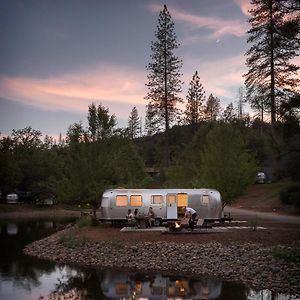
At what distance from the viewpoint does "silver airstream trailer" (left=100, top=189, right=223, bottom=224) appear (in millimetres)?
28672

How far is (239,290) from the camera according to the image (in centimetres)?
1688

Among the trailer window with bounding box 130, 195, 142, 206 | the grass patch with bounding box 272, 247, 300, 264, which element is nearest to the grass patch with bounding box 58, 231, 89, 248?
the trailer window with bounding box 130, 195, 142, 206

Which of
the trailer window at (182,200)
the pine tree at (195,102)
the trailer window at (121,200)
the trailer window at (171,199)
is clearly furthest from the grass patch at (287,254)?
the pine tree at (195,102)

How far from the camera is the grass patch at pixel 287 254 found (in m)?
18.8

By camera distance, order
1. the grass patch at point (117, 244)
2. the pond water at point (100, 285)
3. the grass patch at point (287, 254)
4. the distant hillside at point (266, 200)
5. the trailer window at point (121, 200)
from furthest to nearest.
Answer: the distant hillside at point (266, 200) → the trailer window at point (121, 200) → the grass patch at point (117, 244) → the grass patch at point (287, 254) → the pond water at point (100, 285)

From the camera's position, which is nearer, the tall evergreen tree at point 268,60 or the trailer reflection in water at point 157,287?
the trailer reflection in water at point 157,287

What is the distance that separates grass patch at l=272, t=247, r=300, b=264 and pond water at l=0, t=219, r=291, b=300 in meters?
2.68

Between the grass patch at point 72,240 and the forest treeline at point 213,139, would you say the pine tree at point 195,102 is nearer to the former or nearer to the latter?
the forest treeline at point 213,139

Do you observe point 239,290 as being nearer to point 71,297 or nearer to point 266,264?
point 266,264

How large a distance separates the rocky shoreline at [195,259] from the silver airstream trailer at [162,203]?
4.13m

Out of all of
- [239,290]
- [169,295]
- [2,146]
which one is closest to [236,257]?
[239,290]

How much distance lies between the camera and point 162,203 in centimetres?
2870

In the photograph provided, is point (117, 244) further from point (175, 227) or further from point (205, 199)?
point (205, 199)

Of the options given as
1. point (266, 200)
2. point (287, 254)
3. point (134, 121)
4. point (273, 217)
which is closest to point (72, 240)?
point (287, 254)
